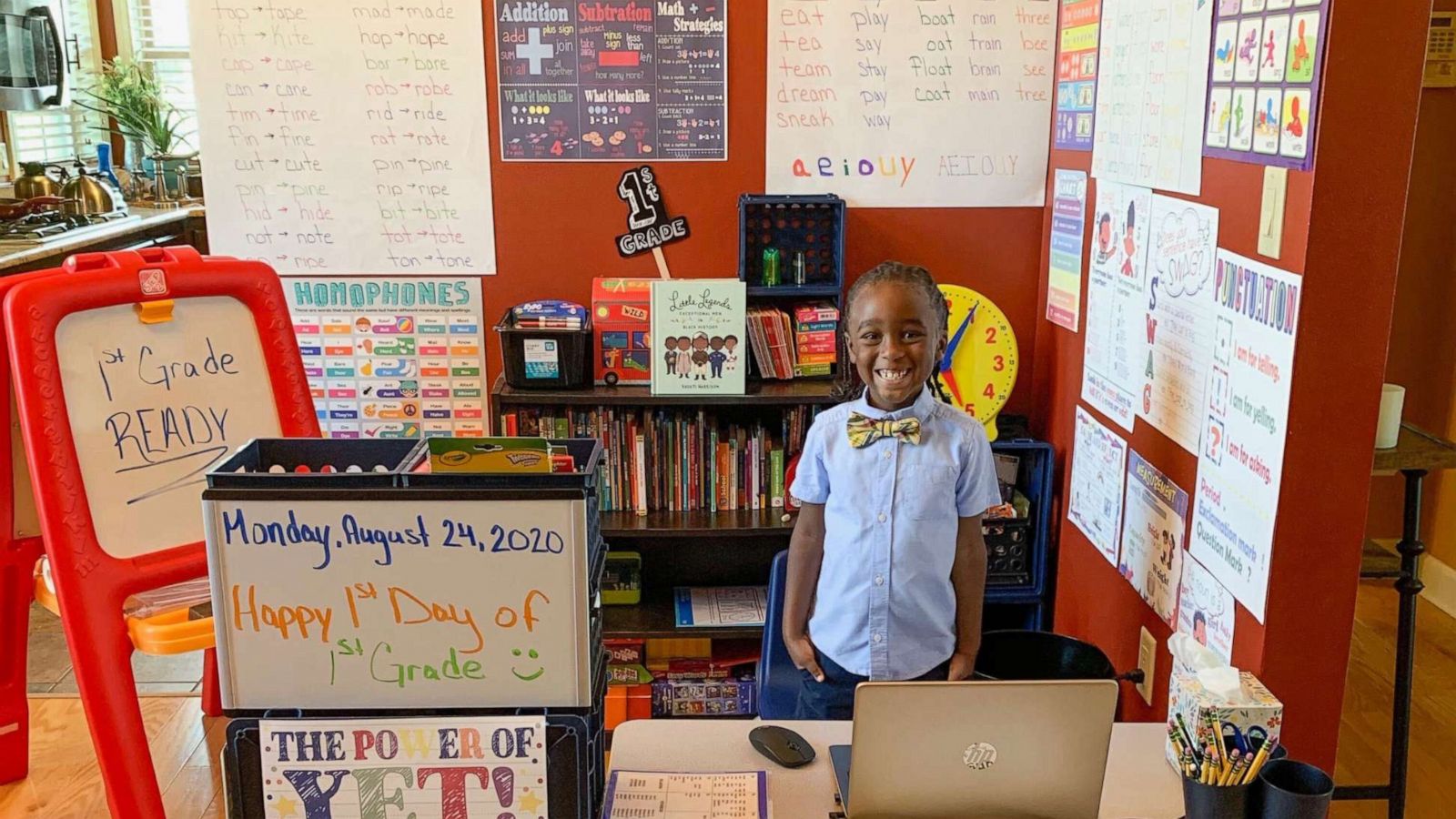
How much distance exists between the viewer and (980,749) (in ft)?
4.12

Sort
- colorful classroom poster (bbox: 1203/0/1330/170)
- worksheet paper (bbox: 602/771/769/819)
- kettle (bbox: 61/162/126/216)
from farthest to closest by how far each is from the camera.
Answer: kettle (bbox: 61/162/126/216) → colorful classroom poster (bbox: 1203/0/1330/170) → worksheet paper (bbox: 602/771/769/819)

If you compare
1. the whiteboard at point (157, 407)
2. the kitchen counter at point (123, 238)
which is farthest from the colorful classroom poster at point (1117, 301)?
the kitchen counter at point (123, 238)

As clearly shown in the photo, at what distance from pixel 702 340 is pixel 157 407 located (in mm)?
1196

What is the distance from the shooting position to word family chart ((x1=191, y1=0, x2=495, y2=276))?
287 cm

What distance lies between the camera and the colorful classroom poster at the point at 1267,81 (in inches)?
62.6

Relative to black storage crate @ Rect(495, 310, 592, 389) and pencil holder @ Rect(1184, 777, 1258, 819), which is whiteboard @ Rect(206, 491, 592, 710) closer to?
pencil holder @ Rect(1184, 777, 1258, 819)

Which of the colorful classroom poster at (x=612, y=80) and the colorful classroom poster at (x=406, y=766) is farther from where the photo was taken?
the colorful classroom poster at (x=612, y=80)

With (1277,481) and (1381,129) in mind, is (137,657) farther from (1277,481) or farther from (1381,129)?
(1381,129)

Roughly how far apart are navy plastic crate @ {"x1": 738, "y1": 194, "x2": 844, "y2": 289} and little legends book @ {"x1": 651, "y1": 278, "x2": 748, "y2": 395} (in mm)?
169

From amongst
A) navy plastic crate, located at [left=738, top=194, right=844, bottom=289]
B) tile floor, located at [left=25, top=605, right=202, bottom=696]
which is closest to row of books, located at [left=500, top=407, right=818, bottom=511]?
navy plastic crate, located at [left=738, top=194, right=844, bottom=289]

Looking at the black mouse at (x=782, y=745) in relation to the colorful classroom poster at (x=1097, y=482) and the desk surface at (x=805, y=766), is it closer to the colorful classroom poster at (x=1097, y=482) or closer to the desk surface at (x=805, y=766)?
the desk surface at (x=805, y=766)

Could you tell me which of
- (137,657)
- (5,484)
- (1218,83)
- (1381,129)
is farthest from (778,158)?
(137,657)

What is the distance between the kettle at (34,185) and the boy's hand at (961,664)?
4.00m

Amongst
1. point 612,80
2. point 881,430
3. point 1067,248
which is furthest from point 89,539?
point 1067,248
